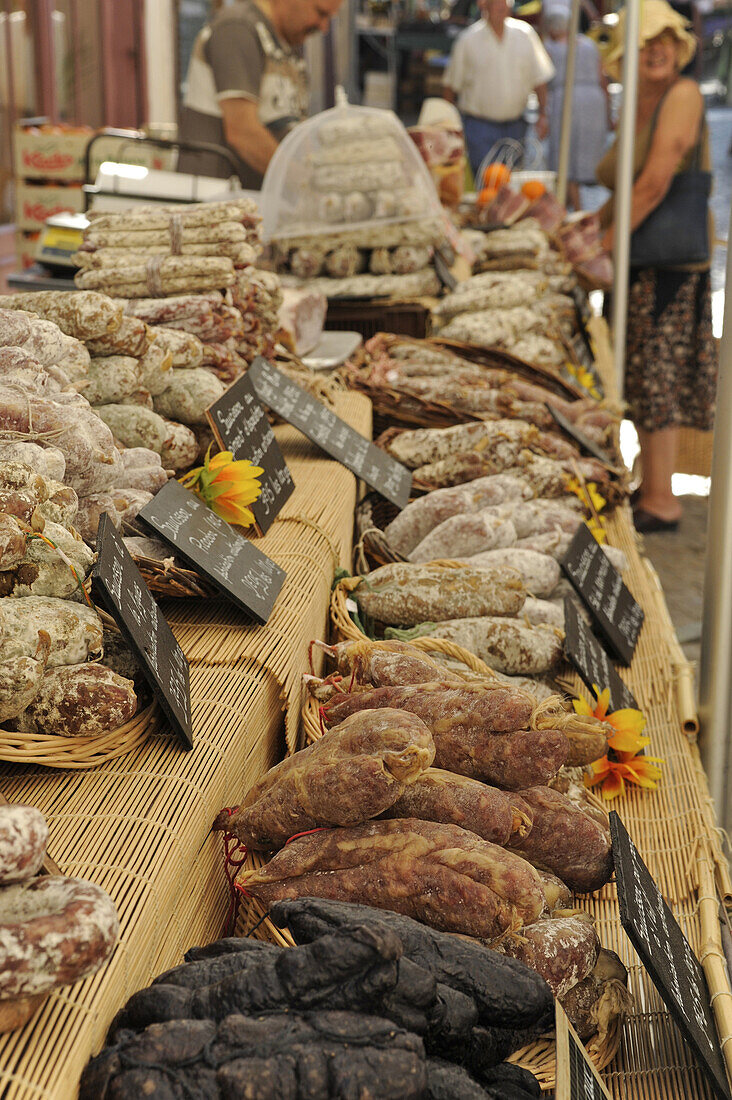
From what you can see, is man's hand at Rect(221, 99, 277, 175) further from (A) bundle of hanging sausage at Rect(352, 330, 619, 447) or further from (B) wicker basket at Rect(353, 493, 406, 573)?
(B) wicker basket at Rect(353, 493, 406, 573)

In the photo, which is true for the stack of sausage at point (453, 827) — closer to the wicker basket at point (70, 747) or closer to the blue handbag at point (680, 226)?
the wicker basket at point (70, 747)

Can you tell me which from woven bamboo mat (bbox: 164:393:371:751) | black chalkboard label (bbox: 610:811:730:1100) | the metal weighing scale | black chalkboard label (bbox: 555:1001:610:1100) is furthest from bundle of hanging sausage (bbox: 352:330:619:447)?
black chalkboard label (bbox: 555:1001:610:1100)

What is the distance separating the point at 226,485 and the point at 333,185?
2435 millimetres

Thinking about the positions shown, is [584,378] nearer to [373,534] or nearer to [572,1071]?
[373,534]

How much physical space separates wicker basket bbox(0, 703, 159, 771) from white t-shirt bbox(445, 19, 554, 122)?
8771 millimetres

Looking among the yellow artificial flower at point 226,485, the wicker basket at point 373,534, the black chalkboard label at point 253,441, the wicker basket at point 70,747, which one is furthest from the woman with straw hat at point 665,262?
the wicker basket at point 70,747

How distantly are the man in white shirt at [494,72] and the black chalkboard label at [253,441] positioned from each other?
7604 millimetres

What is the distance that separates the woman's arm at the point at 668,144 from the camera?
15.6 feet

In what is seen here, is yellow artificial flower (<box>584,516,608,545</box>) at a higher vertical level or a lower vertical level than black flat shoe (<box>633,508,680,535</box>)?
higher

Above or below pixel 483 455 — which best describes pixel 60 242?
above

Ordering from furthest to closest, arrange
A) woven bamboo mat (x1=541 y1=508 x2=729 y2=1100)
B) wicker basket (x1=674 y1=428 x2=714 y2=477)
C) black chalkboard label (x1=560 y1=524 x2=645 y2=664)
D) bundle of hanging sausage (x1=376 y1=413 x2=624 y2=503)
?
1. wicker basket (x1=674 y1=428 x2=714 y2=477)
2. bundle of hanging sausage (x1=376 y1=413 x2=624 y2=503)
3. black chalkboard label (x1=560 y1=524 x2=645 y2=664)
4. woven bamboo mat (x1=541 y1=508 x2=729 y2=1100)

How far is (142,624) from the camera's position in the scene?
52.5 inches

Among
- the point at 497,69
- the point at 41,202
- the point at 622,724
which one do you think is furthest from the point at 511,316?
the point at 497,69

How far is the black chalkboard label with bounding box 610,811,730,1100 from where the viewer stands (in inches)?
45.8
